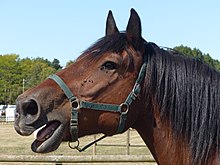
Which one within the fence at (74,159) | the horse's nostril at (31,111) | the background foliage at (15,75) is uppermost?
the background foliage at (15,75)

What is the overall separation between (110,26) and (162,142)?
30.6 inches

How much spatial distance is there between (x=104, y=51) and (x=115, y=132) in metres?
0.45

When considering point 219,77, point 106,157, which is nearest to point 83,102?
point 219,77

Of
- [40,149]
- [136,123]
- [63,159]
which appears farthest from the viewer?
[63,159]

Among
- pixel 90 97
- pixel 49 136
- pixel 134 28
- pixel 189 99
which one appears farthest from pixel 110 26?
pixel 49 136

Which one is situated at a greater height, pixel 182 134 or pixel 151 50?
pixel 151 50

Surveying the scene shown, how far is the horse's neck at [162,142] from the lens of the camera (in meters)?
2.11

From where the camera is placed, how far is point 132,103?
2119 millimetres

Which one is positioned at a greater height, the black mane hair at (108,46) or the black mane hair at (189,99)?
the black mane hair at (108,46)

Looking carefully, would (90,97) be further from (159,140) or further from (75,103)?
(159,140)

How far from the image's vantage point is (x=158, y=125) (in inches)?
84.7

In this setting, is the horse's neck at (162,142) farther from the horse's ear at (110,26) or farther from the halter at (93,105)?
the horse's ear at (110,26)

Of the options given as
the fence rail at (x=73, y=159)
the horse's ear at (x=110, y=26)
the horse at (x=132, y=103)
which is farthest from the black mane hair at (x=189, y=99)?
the fence rail at (x=73, y=159)

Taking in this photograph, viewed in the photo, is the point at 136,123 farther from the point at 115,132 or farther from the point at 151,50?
the point at 151,50
